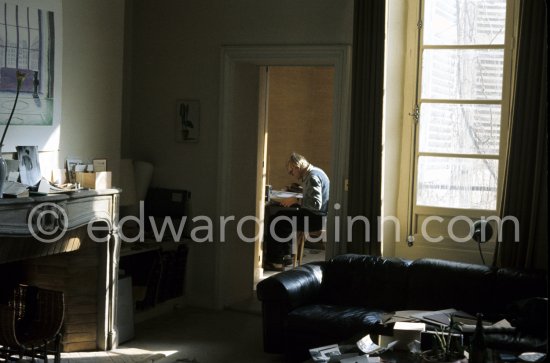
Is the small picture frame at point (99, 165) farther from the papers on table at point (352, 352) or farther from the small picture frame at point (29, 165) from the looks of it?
the papers on table at point (352, 352)

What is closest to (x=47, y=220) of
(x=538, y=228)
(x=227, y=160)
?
(x=227, y=160)

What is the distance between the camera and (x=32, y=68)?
5.40 metres

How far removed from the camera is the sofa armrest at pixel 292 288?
5829 millimetres

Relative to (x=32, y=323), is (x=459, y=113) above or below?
above

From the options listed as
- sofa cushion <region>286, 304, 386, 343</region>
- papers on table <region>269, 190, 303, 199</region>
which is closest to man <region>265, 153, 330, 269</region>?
papers on table <region>269, 190, 303, 199</region>

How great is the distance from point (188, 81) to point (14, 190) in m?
2.64

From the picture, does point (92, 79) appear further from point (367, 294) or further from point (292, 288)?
point (367, 294)

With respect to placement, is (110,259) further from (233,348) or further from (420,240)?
(420,240)

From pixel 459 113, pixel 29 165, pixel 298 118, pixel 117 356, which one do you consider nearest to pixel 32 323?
pixel 117 356

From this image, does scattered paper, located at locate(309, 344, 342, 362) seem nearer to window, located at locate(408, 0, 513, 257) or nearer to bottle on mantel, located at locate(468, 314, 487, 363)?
bottle on mantel, located at locate(468, 314, 487, 363)

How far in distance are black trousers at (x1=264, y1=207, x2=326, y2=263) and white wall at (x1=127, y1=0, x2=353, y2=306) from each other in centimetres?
127

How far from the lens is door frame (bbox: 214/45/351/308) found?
6723 mm

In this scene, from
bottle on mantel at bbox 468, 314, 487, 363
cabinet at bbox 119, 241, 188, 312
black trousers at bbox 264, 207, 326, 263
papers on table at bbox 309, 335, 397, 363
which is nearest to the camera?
bottle on mantel at bbox 468, 314, 487, 363

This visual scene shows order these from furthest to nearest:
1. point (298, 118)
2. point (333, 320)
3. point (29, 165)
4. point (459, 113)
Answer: point (298, 118) → point (459, 113) → point (333, 320) → point (29, 165)
